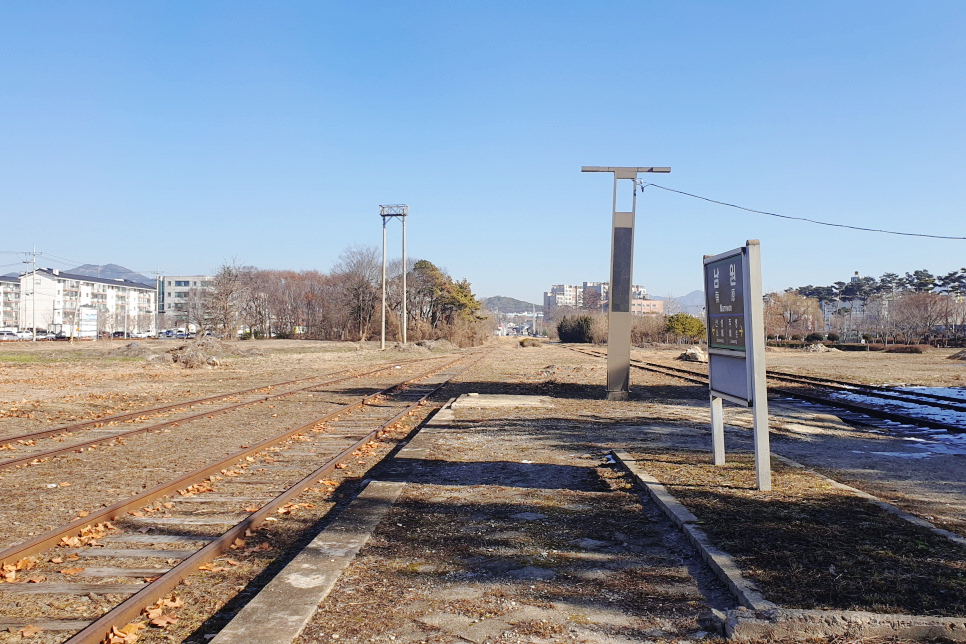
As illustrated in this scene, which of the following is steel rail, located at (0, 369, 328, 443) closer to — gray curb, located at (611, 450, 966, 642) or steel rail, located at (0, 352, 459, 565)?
steel rail, located at (0, 352, 459, 565)

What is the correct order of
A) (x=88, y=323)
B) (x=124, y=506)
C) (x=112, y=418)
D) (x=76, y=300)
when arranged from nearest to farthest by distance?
(x=124, y=506) → (x=112, y=418) → (x=88, y=323) → (x=76, y=300)

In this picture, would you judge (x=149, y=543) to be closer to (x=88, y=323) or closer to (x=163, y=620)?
(x=163, y=620)

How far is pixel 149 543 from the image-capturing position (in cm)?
580

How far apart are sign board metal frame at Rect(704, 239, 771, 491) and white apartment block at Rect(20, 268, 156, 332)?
126726mm

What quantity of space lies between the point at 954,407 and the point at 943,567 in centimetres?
1496

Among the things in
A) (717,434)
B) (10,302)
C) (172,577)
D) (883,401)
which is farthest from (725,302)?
(10,302)

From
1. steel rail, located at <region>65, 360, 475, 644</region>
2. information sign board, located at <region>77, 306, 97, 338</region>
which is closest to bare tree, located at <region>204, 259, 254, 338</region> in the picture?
information sign board, located at <region>77, 306, 97, 338</region>

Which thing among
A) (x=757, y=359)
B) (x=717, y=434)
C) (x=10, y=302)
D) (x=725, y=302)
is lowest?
(x=717, y=434)

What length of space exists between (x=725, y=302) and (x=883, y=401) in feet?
46.2

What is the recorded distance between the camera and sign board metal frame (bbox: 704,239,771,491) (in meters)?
7.25

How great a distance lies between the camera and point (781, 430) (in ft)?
44.1

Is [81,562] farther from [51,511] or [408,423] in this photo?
[408,423]

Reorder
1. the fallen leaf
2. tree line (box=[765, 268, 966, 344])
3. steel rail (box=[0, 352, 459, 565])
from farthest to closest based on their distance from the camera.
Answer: tree line (box=[765, 268, 966, 344])
steel rail (box=[0, 352, 459, 565])
the fallen leaf

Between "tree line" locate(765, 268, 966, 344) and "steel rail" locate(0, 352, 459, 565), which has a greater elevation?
"tree line" locate(765, 268, 966, 344)
